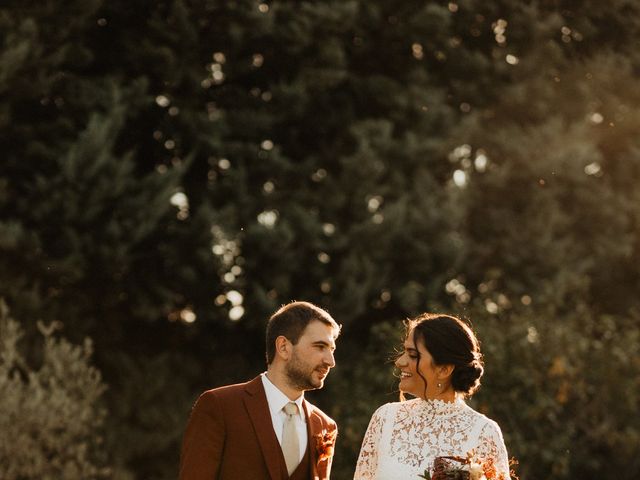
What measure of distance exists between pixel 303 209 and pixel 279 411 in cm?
769

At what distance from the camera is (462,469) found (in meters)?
4.66

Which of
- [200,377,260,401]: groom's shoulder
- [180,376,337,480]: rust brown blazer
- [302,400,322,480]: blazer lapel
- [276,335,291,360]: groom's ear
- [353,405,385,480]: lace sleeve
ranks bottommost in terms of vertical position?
[353,405,385,480]: lace sleeve

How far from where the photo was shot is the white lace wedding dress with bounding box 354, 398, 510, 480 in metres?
4.95

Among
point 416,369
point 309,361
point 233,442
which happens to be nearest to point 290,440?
point 233,442

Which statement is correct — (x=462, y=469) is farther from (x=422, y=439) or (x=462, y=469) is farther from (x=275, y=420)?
(x=275, y=420)

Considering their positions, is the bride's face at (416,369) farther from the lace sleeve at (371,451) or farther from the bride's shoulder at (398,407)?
the lace sleeve at (371,451)

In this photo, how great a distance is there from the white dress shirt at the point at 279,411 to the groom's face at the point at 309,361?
80 millimetres

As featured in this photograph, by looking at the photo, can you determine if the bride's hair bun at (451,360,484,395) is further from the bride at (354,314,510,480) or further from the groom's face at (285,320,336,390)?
the groom's face at (285,320,336,390)

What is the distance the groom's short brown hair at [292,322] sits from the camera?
5.09 metres

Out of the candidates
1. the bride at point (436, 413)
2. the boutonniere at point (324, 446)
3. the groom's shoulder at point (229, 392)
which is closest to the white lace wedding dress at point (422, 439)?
the bride at point (436, 413)

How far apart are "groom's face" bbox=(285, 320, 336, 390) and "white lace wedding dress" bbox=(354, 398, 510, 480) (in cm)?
44

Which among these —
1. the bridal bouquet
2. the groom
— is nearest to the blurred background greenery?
the groom

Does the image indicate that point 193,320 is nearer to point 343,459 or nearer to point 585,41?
point 343,459

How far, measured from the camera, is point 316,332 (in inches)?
201
